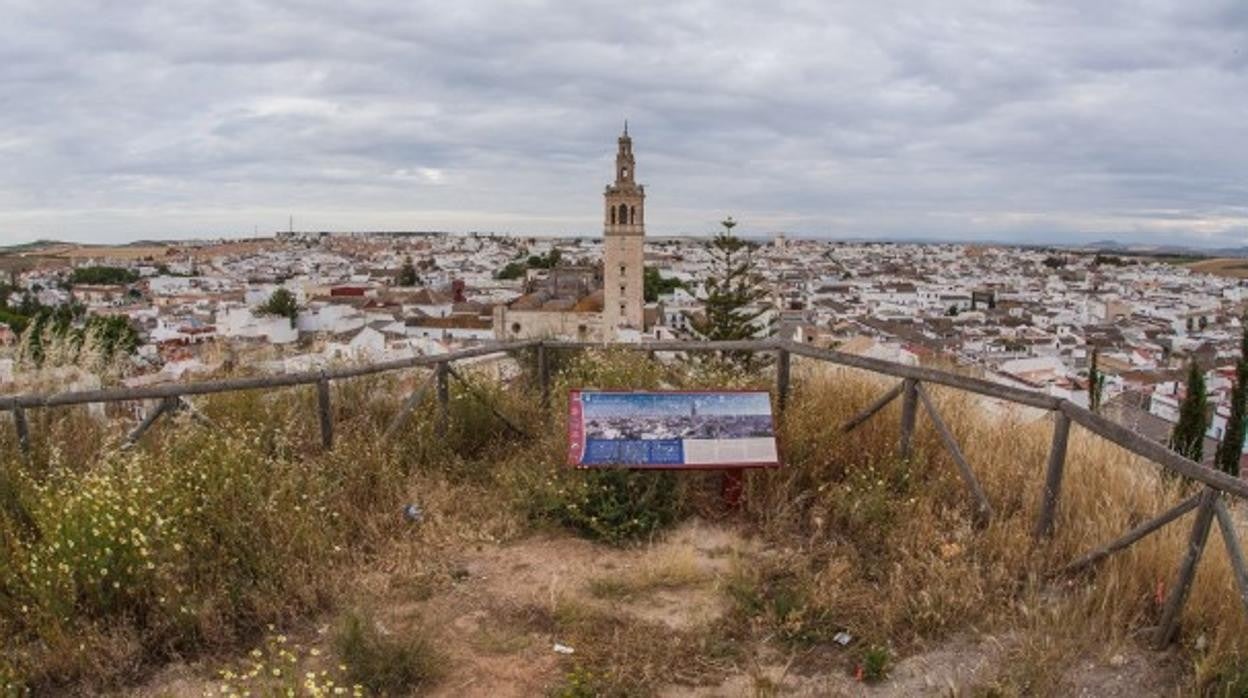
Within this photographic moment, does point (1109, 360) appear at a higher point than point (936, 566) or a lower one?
lower

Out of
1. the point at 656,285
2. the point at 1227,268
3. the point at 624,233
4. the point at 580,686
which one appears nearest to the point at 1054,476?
the point at 580,686

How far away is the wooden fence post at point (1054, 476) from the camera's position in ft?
14.1

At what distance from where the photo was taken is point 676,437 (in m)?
5.02

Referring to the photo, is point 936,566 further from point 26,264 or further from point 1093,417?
point 26,264

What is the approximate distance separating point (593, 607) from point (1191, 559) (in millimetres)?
2510

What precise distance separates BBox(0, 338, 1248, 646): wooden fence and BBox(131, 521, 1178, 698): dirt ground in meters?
0.54

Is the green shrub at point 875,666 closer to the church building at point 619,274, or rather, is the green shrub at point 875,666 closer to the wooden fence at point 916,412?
the wooden fence at point 916,412

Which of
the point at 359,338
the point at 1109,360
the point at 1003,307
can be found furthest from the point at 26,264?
the point at 1109,360

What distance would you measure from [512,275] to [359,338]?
80.0 metres

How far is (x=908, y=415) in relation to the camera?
5.22 m

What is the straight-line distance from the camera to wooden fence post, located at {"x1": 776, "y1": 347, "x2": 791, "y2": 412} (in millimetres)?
6039

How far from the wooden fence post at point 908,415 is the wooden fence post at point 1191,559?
1.73 metres

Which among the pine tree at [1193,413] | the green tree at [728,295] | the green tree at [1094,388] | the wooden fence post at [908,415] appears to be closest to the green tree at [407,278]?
the green tree at [728,295]

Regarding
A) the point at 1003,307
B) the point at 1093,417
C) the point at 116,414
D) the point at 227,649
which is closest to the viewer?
the point at 227,649
